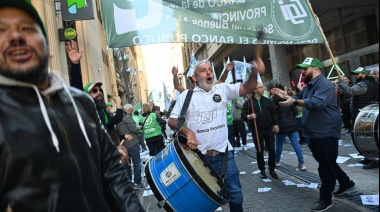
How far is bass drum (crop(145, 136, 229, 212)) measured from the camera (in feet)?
10.7

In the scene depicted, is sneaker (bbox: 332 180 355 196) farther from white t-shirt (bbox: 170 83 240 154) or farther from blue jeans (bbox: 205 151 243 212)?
white t-shirt (bbox: 170 83 240 154)

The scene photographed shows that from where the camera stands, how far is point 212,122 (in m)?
4.05

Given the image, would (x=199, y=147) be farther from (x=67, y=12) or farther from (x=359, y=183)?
(x=67, y=12)

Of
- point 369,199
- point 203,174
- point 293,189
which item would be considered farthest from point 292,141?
point 203,174

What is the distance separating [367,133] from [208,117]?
1729mm

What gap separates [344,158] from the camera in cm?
743

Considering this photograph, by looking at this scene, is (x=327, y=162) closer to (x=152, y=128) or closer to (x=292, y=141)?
(x=292, y=141)

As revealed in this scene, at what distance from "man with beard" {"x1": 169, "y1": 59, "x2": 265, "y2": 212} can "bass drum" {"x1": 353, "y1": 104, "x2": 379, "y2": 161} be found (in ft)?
4.18

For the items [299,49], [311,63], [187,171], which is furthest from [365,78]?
[299,49]

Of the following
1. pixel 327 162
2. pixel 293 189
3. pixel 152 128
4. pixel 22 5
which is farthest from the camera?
pixel 152 128

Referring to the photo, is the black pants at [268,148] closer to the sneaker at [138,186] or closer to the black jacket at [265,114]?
the black jacket at [265,114]

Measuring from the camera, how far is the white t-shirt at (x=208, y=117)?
402 centimetres

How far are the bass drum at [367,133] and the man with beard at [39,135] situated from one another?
272 centimetres

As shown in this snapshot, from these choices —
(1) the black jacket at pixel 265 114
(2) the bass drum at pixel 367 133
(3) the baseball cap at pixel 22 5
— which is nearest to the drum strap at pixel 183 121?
(2) the bass drum at pixel 367 133
